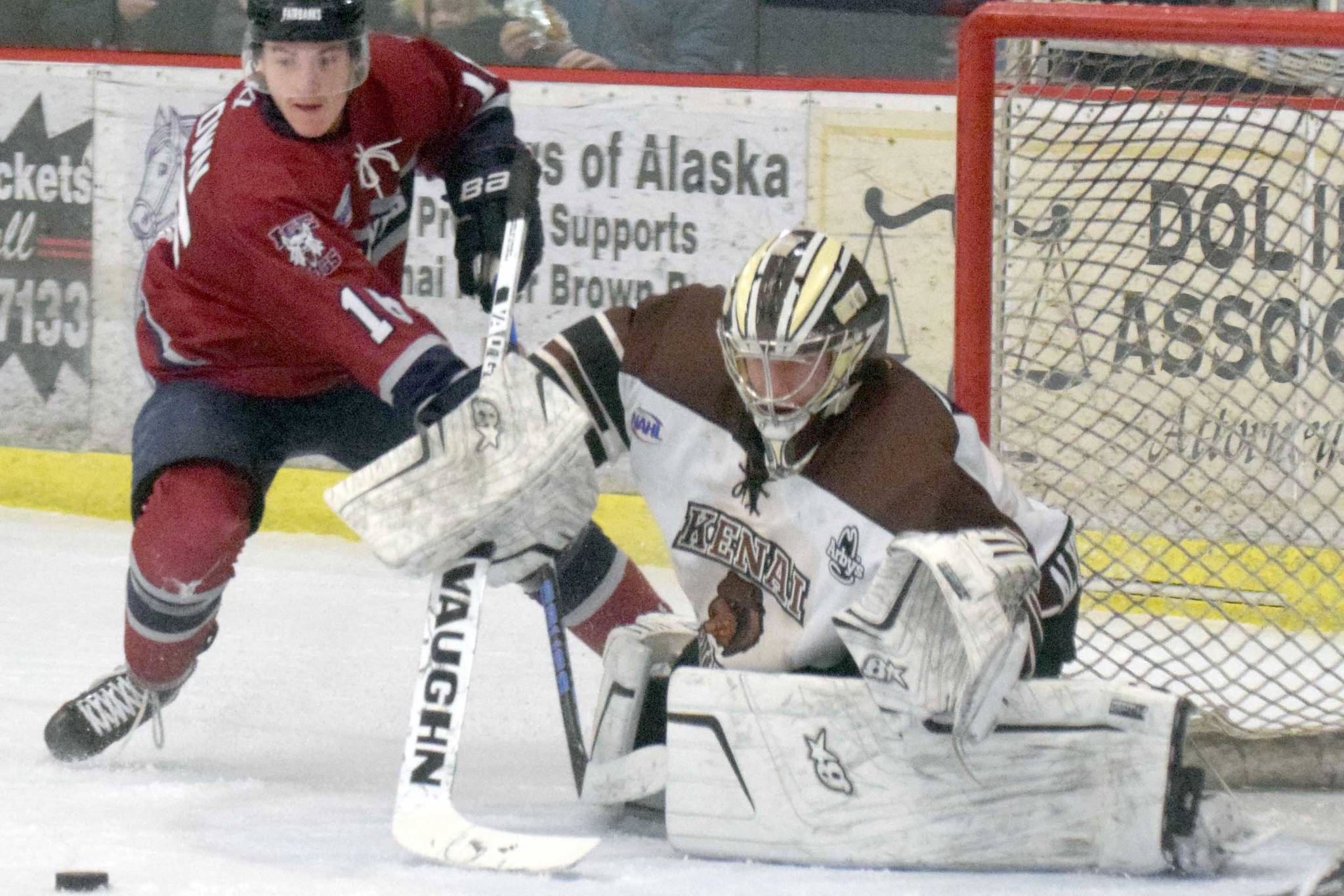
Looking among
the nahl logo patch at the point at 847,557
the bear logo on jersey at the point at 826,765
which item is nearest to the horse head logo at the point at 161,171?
the nahl logo patch at the point at 847,557

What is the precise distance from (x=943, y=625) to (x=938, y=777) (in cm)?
17

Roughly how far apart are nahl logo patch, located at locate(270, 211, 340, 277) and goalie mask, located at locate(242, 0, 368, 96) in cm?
20

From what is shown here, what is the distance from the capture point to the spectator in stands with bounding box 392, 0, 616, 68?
4.14 meters

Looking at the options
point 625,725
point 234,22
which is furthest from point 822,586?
point 234,22

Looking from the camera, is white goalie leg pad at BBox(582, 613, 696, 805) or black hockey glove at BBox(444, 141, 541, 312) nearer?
white goalie leg pad at BBox(582, 613, 696, 805)

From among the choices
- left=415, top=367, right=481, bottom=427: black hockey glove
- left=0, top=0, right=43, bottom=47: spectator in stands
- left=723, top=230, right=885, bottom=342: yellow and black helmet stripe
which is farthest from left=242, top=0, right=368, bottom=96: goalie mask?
left=0, top=0, right=43, bottom=47: spectator in stands

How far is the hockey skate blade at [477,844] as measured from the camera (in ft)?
6.50

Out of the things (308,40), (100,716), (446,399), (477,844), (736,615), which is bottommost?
(100,716)

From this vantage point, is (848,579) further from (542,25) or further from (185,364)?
(542,25)

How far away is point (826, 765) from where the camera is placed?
1.99 meters

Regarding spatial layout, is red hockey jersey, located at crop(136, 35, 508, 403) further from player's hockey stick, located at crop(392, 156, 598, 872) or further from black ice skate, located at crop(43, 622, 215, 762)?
black ice skate, located at crop(43, 622, 215, 762)

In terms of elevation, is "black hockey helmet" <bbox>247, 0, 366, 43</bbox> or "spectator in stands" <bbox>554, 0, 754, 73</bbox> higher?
"black hockey helmet" <bbox>247, 0, 366, 43</bbox>

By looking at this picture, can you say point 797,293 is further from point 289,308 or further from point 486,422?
point 289,308

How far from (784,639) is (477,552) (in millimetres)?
356
